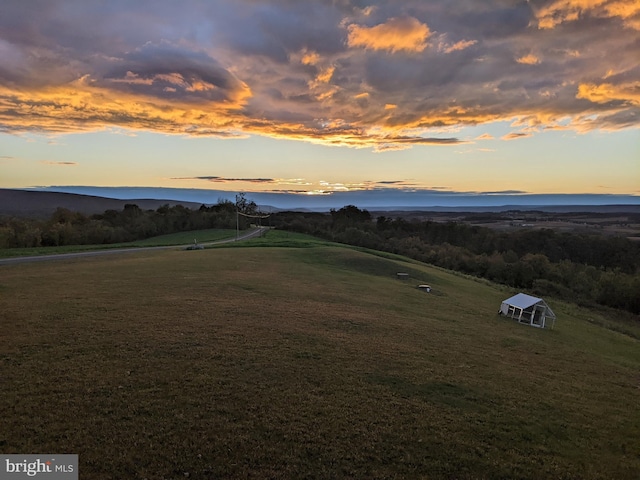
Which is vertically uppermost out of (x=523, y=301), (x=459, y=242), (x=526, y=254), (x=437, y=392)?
(x=437, y=392)

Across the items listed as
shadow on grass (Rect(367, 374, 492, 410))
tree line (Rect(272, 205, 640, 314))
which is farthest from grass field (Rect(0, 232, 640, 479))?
tree line (Rect(272, 205, 640, 314))

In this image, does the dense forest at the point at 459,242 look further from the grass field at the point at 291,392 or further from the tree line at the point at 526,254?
the grass field at the point at 291,392

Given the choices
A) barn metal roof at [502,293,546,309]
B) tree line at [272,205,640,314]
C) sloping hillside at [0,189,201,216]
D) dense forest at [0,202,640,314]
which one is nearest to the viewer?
barn metal roof at [502,293,546,309]

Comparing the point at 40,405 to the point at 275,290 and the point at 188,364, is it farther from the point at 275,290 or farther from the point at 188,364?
the point at 275,290

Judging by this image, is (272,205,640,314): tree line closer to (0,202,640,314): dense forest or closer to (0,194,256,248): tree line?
(0,202,640,314): dense forest

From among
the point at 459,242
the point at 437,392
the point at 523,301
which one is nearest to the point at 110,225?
the point at 523,301

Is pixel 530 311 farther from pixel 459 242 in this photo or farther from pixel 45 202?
pixel 45 202
